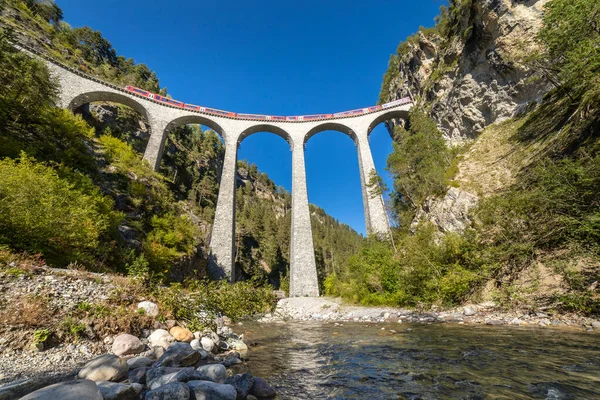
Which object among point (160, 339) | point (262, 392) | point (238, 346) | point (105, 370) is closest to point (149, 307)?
point (160, 339)

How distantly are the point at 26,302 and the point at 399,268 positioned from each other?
1195 centimetres

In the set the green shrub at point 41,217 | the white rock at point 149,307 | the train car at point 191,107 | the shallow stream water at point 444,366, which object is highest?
the train car at point 191,107

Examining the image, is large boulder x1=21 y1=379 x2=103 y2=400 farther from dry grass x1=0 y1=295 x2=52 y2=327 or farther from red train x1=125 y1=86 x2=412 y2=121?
red train x1=125 y1=86 x2=412 y2=121

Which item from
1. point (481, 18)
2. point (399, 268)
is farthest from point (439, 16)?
point (399, 268)

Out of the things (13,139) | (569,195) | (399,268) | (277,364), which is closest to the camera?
(277,364)

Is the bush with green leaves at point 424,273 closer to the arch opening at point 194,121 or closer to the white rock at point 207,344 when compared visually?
the white rock at point 207,344

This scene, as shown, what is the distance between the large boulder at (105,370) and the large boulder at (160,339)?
122cm

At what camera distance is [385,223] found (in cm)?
2153

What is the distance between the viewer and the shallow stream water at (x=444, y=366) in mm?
2551

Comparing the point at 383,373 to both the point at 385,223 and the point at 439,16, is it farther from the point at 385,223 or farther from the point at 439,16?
the point at 439,16

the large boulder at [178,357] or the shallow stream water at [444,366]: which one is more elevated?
the large boulder at [178,357]

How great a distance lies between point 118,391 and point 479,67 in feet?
82.3

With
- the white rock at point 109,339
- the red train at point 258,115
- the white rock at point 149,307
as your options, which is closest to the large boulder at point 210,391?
the white rock at point 109,339

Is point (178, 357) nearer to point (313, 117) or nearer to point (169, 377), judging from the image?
point (169, 377)
